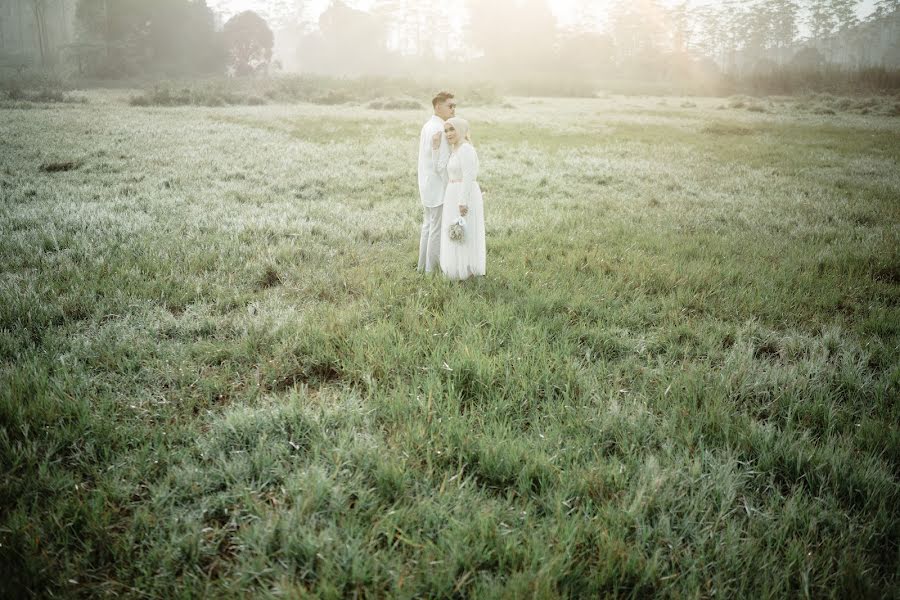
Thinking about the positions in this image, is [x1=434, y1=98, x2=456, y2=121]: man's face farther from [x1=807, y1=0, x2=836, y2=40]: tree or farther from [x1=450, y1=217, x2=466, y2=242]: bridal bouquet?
[x1=807, y1=0, x2=836, y2=40]: tree

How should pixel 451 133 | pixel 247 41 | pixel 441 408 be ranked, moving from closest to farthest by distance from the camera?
pixel 441 408
pixel 451 133
pixel 247 41

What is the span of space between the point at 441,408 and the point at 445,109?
4160 mm

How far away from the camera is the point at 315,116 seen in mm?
29469

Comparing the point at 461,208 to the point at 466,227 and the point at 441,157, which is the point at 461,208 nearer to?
the point at 466,227

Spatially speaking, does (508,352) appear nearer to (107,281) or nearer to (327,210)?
(107,281)

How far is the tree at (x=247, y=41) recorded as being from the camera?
217 ft

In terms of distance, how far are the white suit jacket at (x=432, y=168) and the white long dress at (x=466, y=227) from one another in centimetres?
11

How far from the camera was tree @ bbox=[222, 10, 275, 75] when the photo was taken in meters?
66.2

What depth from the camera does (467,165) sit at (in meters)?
6.09

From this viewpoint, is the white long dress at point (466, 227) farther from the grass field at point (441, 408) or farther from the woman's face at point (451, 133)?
the grass field at point (441, 408)

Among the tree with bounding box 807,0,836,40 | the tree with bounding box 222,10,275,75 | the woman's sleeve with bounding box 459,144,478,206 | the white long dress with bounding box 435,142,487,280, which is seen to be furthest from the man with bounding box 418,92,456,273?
the tree with bounding box 807,0,836,40

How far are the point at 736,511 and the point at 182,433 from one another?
3.74 metres

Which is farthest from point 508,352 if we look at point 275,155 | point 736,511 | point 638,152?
point 638,152

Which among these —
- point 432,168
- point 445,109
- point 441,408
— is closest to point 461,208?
point 432,168
